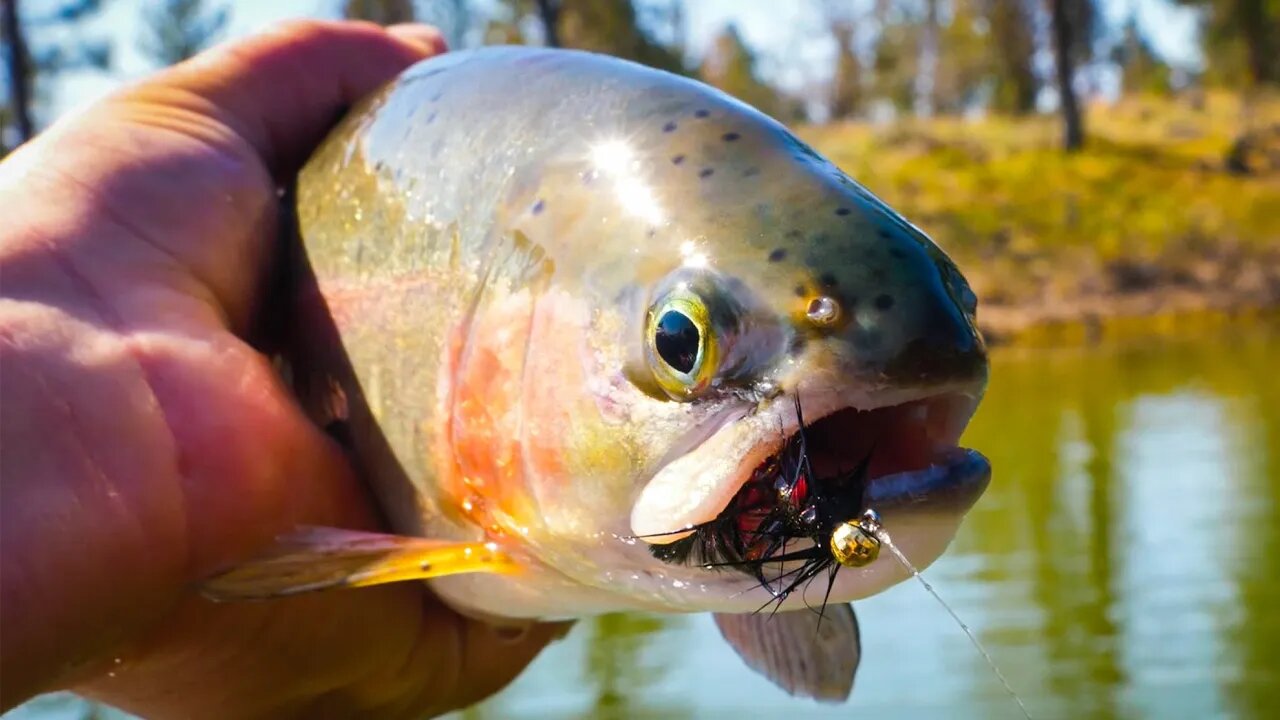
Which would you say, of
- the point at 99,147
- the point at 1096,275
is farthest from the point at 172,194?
the point at 1096,275

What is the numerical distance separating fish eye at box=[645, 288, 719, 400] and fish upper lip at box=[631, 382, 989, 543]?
6 cm

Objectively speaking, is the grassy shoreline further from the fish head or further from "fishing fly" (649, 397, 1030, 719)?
"fishing fly" (649, 397, 1030, 719)

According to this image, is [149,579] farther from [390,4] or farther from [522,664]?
[390,4]

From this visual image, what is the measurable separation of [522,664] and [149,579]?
100 centimetres

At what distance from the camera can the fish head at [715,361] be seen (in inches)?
59.8

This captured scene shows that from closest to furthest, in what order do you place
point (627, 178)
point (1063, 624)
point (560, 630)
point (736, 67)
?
point (627, 178) → point (560, 630) → point (1063, 624) → point (736, 67)

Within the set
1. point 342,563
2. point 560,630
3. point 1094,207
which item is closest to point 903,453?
point 342,563

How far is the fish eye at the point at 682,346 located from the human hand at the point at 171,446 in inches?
26.1

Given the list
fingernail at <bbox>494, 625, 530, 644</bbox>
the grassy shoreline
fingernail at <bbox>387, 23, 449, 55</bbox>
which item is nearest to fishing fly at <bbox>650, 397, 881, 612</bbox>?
fingernail at <bbox>494, 625, 530, 644</bbox>

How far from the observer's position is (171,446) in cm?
177

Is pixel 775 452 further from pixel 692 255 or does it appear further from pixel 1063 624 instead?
pixel 1063 624

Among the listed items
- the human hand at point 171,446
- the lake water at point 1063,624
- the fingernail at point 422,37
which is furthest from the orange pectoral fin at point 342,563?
the lake water at point 1063,624

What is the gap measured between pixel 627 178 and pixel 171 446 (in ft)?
2.45

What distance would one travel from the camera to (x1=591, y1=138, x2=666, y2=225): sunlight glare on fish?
180cm
